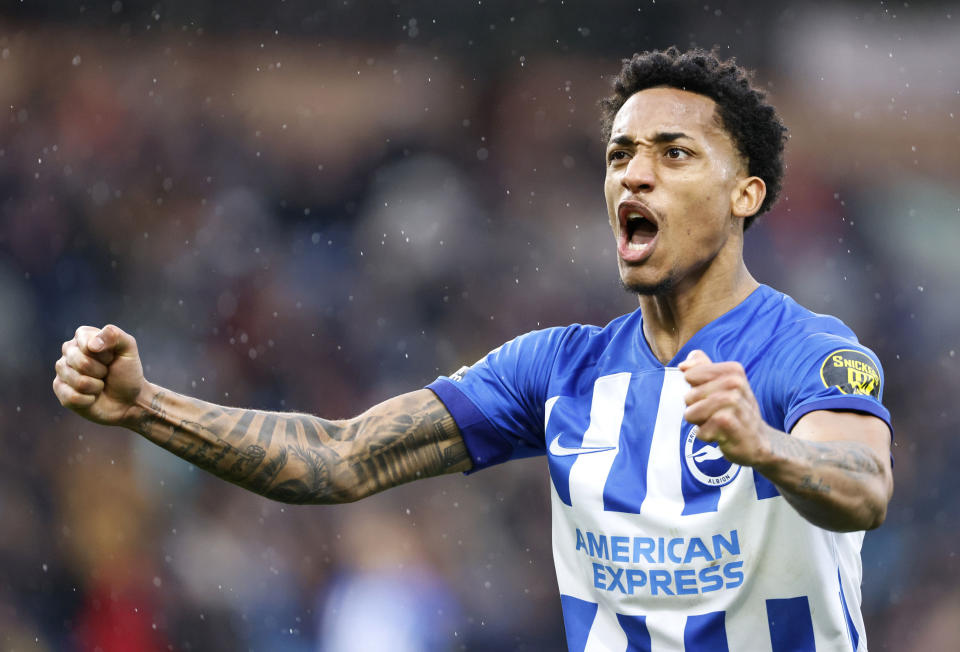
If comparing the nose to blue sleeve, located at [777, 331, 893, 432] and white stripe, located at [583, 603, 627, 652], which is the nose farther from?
white stripe, located at [583, 603, 627, 652]

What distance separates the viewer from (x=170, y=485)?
20.3ft

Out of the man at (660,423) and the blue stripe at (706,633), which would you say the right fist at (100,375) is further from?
the blue stripe at (706,633)

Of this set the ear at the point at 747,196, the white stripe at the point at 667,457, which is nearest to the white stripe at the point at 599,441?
the white stripe at the point at 667,457

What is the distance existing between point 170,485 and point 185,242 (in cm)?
154

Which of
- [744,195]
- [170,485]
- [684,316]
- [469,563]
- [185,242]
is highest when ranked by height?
[185,242]

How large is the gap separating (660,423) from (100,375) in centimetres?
142

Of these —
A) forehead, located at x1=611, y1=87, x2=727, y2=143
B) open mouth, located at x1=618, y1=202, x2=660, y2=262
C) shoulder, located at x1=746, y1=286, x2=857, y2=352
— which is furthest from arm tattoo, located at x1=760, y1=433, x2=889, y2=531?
forehead, located at x1=611, y1=87, x2=727, y2=143

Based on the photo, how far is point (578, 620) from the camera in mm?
2850

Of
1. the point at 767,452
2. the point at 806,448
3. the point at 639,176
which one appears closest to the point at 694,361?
the point at 767,452

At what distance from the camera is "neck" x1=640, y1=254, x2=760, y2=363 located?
2.96 metres

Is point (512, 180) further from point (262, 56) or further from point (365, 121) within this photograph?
point (262, 56)

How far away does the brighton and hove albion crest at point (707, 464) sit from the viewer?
2641mm

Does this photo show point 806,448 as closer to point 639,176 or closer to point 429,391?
point 639,176

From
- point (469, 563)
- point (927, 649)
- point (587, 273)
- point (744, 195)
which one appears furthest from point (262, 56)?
point (927, 649)
